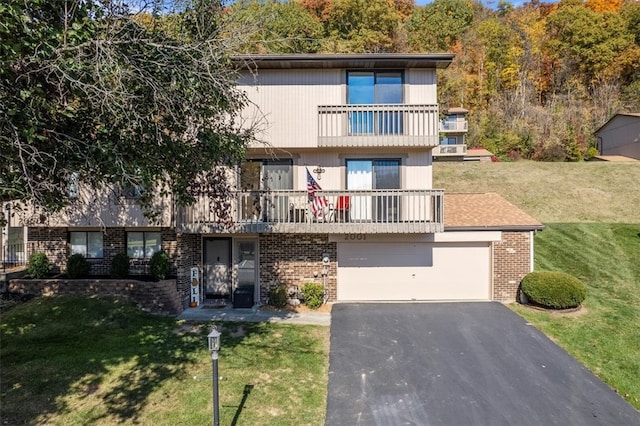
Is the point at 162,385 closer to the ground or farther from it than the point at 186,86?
closer to the ground

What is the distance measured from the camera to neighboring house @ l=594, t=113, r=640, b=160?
29.0 metres

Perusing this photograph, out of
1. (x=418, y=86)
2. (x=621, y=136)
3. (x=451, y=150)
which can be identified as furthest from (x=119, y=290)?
(x=621, y=136)

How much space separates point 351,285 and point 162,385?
22.7 feet

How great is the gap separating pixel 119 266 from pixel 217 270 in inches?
120

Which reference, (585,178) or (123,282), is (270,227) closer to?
(123,282)

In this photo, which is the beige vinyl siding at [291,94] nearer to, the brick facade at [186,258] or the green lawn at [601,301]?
the brick facade at [186,258]

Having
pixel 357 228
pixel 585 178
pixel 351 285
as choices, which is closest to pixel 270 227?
pixel 357 228

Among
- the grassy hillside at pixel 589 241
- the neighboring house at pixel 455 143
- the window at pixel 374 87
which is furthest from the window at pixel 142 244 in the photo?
the neighboring house at pixel 455 143

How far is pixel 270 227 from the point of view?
10.9 m

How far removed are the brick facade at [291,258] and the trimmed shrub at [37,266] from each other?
23.1 ft

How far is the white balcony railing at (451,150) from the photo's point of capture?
31.2 meters

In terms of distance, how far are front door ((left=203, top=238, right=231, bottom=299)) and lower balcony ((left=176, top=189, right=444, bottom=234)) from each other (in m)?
1.53

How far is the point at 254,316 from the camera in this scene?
10766mm

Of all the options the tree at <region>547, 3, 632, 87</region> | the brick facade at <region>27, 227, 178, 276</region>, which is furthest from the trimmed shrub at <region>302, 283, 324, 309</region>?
the tree at <region>547, 3, 632, 87</region>
